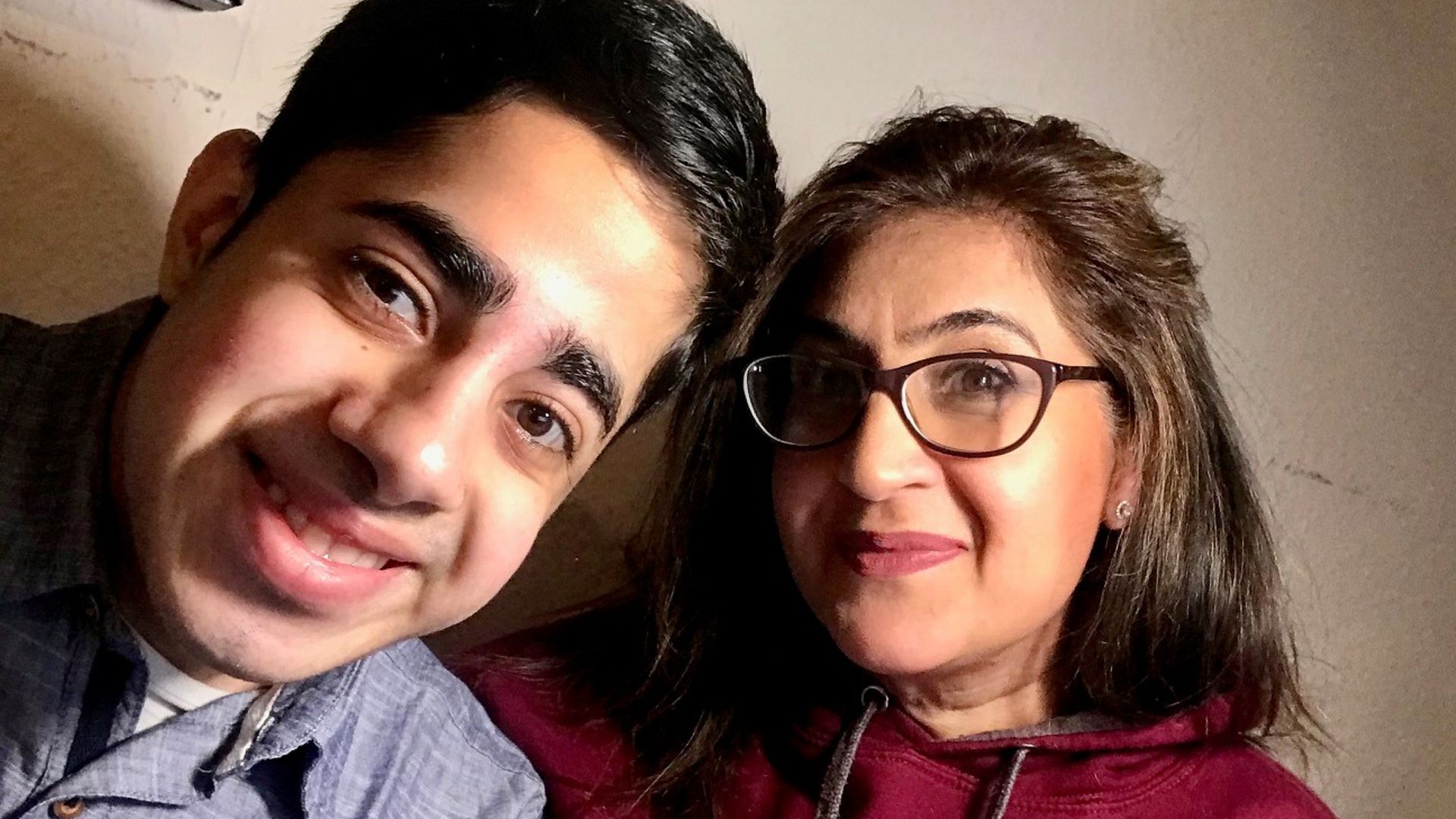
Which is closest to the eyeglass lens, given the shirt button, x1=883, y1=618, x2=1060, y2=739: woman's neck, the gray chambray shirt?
x1=883, y1=618, x2=1060, y2=739: woman's neck

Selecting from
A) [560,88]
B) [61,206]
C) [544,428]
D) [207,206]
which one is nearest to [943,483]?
[544,428]

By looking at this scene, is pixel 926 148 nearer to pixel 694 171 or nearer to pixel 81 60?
pixel 694 171

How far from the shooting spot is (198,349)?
688 millimetres

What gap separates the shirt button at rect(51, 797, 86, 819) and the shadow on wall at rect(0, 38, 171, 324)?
0.48 m

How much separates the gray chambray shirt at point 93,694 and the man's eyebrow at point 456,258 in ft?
0.92

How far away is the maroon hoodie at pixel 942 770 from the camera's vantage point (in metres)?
0.99

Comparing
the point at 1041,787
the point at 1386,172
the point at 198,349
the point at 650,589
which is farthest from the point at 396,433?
the point at 1386,172

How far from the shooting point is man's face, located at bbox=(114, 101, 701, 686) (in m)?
0.68

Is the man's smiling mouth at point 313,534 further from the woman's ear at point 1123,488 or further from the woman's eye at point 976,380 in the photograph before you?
the woman's ear at point 1123,488

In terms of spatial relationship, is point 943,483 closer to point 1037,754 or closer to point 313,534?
point 1037,754

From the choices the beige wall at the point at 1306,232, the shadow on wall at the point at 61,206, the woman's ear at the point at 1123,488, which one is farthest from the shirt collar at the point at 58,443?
the woman's ear at the point at 1123,488

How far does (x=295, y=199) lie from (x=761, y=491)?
2.02 ft

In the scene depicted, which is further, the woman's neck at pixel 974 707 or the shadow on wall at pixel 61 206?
the woman's neck at pixel 974 707

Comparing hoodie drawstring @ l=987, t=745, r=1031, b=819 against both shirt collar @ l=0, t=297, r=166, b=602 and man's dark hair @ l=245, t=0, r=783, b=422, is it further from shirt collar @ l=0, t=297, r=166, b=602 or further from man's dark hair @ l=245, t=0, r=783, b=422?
shirt collar @ l=0, t=297, r=166, b=602
